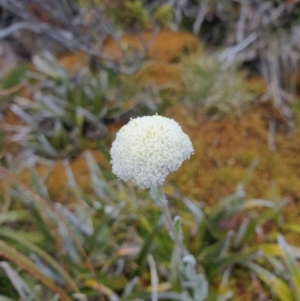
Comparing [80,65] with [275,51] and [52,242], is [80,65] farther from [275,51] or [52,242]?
[52,242]

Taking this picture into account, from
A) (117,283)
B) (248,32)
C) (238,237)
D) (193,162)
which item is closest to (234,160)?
(193,162)

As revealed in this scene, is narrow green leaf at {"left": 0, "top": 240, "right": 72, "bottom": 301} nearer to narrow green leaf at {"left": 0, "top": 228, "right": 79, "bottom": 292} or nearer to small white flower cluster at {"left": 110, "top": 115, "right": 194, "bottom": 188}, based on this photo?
narrow green leaf at {"left": 0, "top": 228, "right": 79, "bottom": 292}

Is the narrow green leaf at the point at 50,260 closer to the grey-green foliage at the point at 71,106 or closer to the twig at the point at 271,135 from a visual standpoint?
the grey-green foliage at the point at 71,106

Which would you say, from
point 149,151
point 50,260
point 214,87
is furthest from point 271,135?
point 149,151

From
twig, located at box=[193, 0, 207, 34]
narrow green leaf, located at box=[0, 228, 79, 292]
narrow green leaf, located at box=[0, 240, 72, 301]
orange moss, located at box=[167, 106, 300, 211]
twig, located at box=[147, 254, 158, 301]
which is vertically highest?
twig, located at box=[193, 0, 207, 34]

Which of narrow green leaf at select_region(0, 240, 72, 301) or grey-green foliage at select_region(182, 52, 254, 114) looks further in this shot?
grey-green foliage at select_region(182, 52, 254, 114)

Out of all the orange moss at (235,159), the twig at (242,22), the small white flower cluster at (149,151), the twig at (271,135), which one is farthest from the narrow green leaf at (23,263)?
the twig at (242,22)

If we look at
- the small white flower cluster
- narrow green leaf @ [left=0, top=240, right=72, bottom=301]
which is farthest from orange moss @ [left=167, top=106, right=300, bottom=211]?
the small white flower cluster
